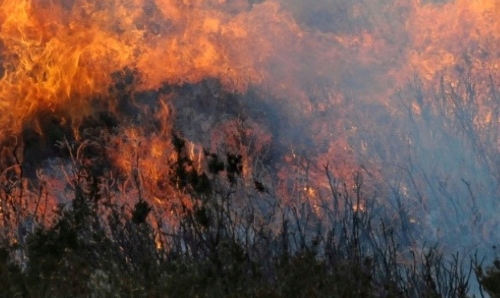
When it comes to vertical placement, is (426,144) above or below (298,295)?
above

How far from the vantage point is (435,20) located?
48.8 feet

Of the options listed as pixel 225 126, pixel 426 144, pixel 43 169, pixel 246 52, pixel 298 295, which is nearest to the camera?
pixel 298 295

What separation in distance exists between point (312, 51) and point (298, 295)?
10.4 metres

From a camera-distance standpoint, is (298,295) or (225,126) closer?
(298,295)

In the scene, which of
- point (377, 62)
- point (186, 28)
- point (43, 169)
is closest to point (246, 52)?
point (186, 28)

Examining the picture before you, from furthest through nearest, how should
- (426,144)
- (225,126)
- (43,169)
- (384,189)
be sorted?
(43,169)
(225,126)
(426,144)
(384,189)

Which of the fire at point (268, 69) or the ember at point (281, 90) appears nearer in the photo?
the ember at point (281, 90)

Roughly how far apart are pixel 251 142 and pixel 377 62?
2.78m

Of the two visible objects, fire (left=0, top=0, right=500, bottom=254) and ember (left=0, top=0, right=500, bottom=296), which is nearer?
ember (left=0, top=0, right=500, bottom=296)

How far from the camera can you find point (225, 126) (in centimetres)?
1647

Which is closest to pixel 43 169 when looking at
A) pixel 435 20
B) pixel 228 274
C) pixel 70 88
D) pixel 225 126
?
pixel 70 88

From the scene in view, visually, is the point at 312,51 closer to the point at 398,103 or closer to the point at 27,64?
the point at 398,103

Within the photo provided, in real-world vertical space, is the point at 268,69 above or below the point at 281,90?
above

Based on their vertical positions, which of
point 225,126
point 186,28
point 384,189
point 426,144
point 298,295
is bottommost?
point 298,295
